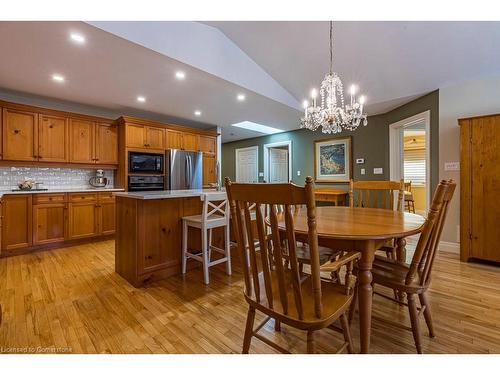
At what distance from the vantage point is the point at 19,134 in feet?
11.0

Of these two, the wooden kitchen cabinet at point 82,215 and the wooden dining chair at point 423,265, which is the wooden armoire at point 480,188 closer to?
the wooden dining chair at point 423,265

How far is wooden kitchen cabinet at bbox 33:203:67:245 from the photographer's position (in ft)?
10.9

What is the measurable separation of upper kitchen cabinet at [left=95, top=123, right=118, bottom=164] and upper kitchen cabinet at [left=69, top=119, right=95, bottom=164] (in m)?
0.07

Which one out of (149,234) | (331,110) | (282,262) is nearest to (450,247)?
(331,110)

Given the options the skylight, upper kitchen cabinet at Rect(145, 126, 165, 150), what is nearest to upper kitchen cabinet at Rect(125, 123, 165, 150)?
upper kitchen cabinet at Rect(145, 126, 165, 150)

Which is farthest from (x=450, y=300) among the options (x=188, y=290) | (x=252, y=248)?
(x=188, y=290)

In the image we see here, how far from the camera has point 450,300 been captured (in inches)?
75.9

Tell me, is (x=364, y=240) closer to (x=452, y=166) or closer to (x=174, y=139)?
(x=452, y=166)

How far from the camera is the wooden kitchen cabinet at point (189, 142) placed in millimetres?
4891

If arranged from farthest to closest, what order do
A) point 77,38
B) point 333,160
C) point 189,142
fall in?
point 333,160
point 189,142
point 77,38

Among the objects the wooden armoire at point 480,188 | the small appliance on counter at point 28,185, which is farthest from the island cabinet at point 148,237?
the wooden armoire at point 480,188

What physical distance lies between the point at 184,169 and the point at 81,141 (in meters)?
1.72

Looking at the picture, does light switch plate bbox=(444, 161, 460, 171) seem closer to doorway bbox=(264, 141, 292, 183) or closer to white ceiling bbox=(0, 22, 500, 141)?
white ceiling bbox=(0, 22, 500, 141)

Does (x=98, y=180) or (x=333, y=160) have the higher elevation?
(x=333, y=160)
